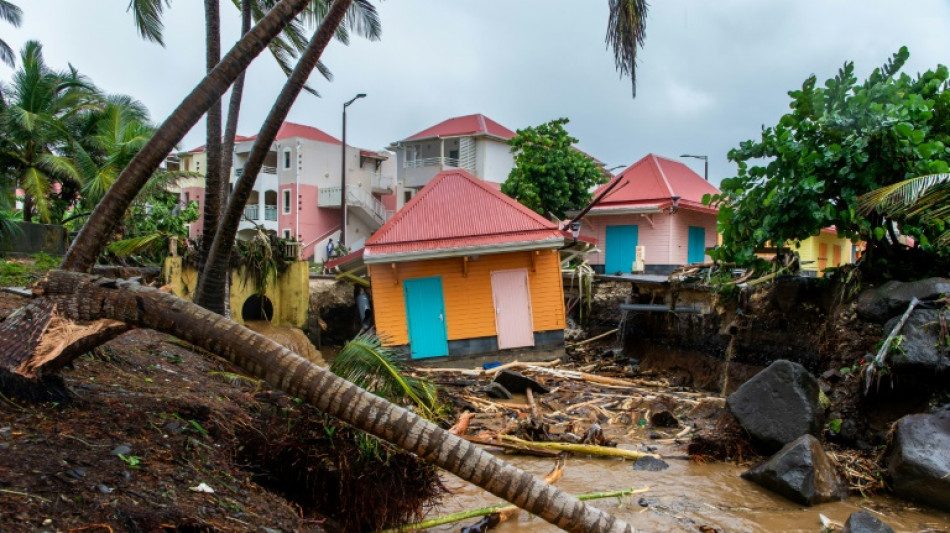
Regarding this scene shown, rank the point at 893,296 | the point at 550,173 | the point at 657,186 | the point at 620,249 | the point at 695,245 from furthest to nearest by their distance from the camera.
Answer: the point at 695,245 < the point at 620,249 < the point at 657,186 < the point at 550,173 < the point at 893,296

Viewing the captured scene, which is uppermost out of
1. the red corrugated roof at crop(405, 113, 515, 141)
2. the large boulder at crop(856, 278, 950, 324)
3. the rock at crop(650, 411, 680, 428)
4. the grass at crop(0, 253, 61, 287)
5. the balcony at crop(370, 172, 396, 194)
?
the red corrugated roof at crop(405, 113, 515, 141)

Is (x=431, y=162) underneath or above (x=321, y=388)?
above

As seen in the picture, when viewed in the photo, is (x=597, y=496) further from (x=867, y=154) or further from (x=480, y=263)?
(x=480, y=263)

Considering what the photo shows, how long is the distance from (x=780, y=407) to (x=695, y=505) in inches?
102

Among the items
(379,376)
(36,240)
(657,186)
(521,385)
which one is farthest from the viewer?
(657,186)

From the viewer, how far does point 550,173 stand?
2488cm

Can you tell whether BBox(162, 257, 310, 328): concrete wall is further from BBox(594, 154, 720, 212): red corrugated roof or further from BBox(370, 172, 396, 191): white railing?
BBox(370, 172, 396, 191): white railing

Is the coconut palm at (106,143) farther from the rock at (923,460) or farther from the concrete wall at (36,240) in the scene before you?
the rock at (923,460)

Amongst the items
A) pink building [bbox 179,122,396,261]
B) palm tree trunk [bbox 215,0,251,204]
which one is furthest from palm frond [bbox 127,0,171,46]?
pink building [bbox 179,122,396,261]

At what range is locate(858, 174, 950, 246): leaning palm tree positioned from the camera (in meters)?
8.93

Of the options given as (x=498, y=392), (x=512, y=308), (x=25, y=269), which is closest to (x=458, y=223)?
(x=512, y=308)

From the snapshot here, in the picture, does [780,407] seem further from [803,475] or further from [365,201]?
[365,201]

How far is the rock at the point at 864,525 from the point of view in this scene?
664 centimetres

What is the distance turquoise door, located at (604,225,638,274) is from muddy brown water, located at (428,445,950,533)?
692 inches
